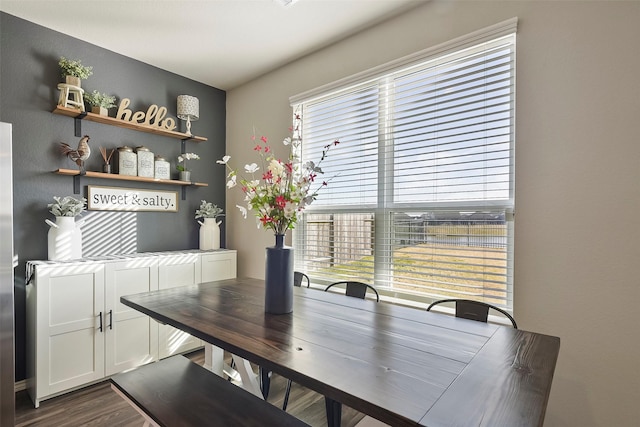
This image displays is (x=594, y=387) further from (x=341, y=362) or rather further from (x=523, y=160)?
(x=341, y=362)

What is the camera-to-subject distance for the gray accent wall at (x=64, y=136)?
2516 millimetres

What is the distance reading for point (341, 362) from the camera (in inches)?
43.3

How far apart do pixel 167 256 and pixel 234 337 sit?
1996mm

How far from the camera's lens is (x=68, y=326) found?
2412 millimetres

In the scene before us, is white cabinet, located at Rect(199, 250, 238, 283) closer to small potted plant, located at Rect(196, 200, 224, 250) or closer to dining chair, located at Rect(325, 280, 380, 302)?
small potted plant, located at Rect(196, 200, 224, 250)

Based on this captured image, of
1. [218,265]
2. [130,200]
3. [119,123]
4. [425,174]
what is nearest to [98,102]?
[119,123]

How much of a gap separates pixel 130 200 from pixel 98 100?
91 centimetres

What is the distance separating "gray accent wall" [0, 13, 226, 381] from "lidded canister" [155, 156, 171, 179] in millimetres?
148

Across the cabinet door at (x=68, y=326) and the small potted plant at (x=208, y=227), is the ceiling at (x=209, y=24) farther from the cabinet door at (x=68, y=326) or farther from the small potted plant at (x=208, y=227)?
the cabinet door at (x=68, y=326)

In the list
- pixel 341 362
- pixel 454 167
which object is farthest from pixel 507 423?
pixel 454 167

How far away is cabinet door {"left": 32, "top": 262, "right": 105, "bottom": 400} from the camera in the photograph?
90.4 inches

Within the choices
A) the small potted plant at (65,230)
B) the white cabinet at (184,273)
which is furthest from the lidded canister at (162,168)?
the white cabinet at (184,273)

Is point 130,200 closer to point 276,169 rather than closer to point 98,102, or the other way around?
point 98,102

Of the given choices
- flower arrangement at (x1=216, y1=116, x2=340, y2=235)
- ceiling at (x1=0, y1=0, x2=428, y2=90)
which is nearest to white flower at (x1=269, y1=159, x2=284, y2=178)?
flower arrangement at (x1=216, y1=116, x2=340, y2=235)
